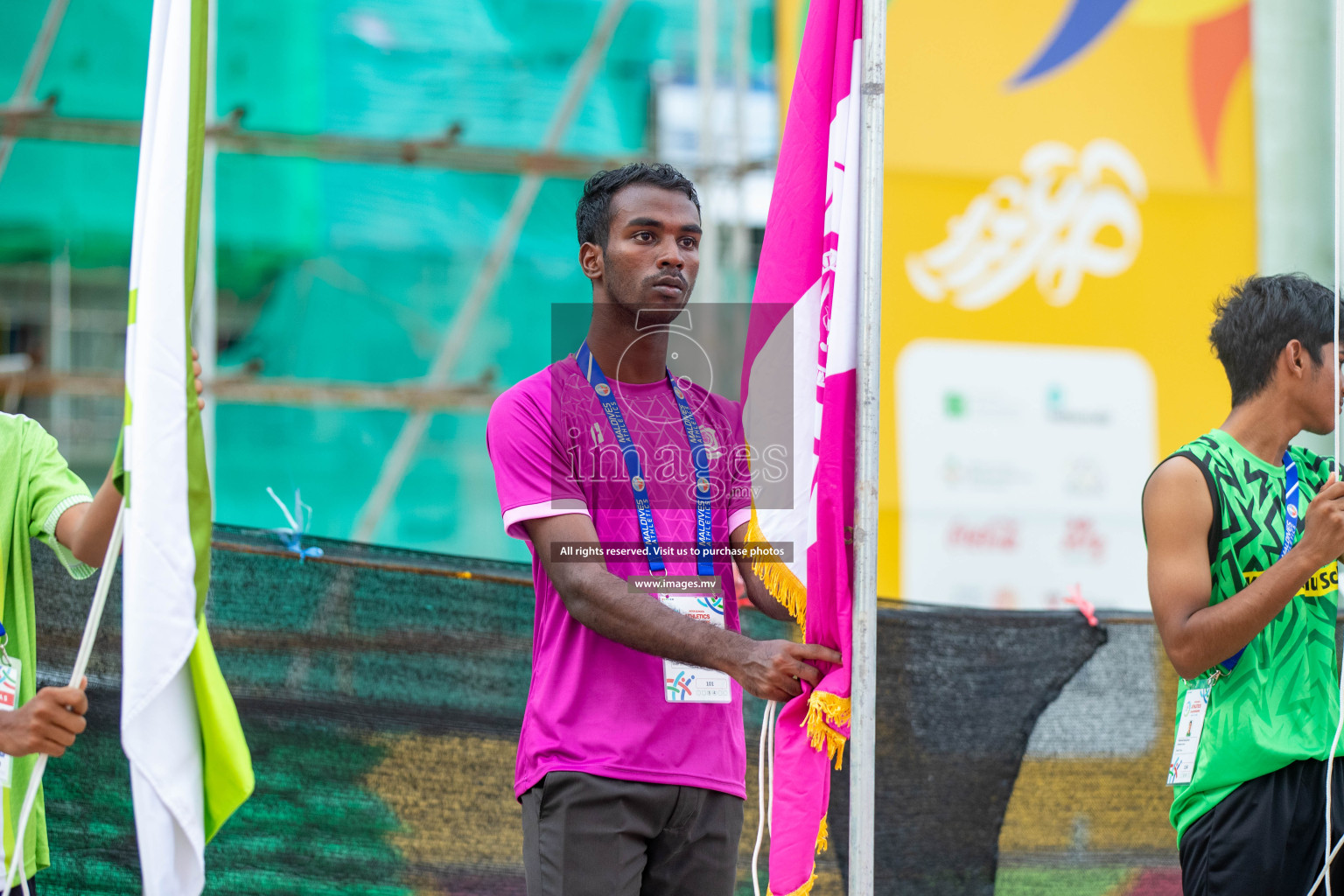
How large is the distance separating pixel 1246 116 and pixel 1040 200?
1.41 meters

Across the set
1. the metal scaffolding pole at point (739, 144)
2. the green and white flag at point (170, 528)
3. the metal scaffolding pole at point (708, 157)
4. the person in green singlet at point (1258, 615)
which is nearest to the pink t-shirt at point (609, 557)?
the green and white flag at point (170, 528)

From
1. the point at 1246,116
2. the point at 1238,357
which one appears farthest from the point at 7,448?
the point at 1246,116

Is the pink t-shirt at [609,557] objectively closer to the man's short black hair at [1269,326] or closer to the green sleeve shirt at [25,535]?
the green sleeve shirt at [25,535]

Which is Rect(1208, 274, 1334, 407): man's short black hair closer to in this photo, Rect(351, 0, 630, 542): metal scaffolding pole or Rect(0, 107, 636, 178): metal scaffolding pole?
Rect(0, 107, 636, 178): metal scaffolding pole

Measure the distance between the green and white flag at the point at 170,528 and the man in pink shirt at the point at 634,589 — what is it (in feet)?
1.83

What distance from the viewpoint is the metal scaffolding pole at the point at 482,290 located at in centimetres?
639

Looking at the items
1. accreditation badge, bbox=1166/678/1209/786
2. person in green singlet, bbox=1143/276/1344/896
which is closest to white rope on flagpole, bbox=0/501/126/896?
person in green singlet, bbox=1143/276/1344/896

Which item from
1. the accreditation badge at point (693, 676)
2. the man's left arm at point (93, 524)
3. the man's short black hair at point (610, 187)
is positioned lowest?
the accreditation badge at point (693, 676)

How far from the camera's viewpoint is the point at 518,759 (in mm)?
2559

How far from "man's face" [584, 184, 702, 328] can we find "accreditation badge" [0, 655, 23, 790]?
1286 mm

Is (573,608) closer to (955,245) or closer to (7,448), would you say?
(7,448)

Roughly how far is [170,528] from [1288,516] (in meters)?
2.02

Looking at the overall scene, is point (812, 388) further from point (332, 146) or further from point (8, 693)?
point (332, 146)

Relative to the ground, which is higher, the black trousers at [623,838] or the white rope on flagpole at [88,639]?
the white rope on flagpole at [88,639]
